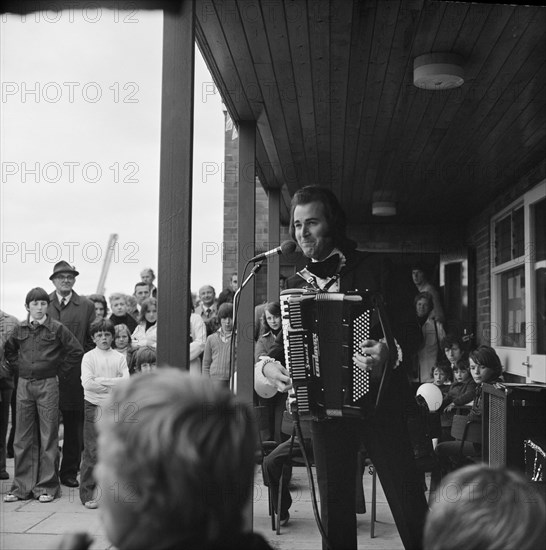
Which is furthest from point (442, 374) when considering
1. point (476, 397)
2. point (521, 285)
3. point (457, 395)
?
point (521, 285)

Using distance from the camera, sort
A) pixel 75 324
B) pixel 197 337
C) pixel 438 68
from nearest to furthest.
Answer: pixel 438 68
pixel 75 324
pixel 197 337

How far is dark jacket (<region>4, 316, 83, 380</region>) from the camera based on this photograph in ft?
17.7

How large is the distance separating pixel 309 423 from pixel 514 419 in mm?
1135

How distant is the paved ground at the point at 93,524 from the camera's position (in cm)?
433

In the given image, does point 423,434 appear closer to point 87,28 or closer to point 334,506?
point 334,506

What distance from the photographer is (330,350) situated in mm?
3270

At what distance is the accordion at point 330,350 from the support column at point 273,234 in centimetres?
375

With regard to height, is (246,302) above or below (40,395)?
above

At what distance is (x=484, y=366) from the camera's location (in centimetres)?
487

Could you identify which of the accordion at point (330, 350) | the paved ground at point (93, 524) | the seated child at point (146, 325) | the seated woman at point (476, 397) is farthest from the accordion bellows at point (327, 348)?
the seated child at point (146, 325)

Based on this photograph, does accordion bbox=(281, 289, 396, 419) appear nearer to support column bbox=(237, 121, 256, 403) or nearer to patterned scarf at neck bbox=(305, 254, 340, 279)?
patterned scarf at neck bbox=(305, 254, 340, 279)

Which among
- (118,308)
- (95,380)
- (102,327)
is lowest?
(95,380)

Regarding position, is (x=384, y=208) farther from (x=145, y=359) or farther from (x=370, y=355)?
(x=370, y=355)

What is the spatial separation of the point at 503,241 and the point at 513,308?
67cm
